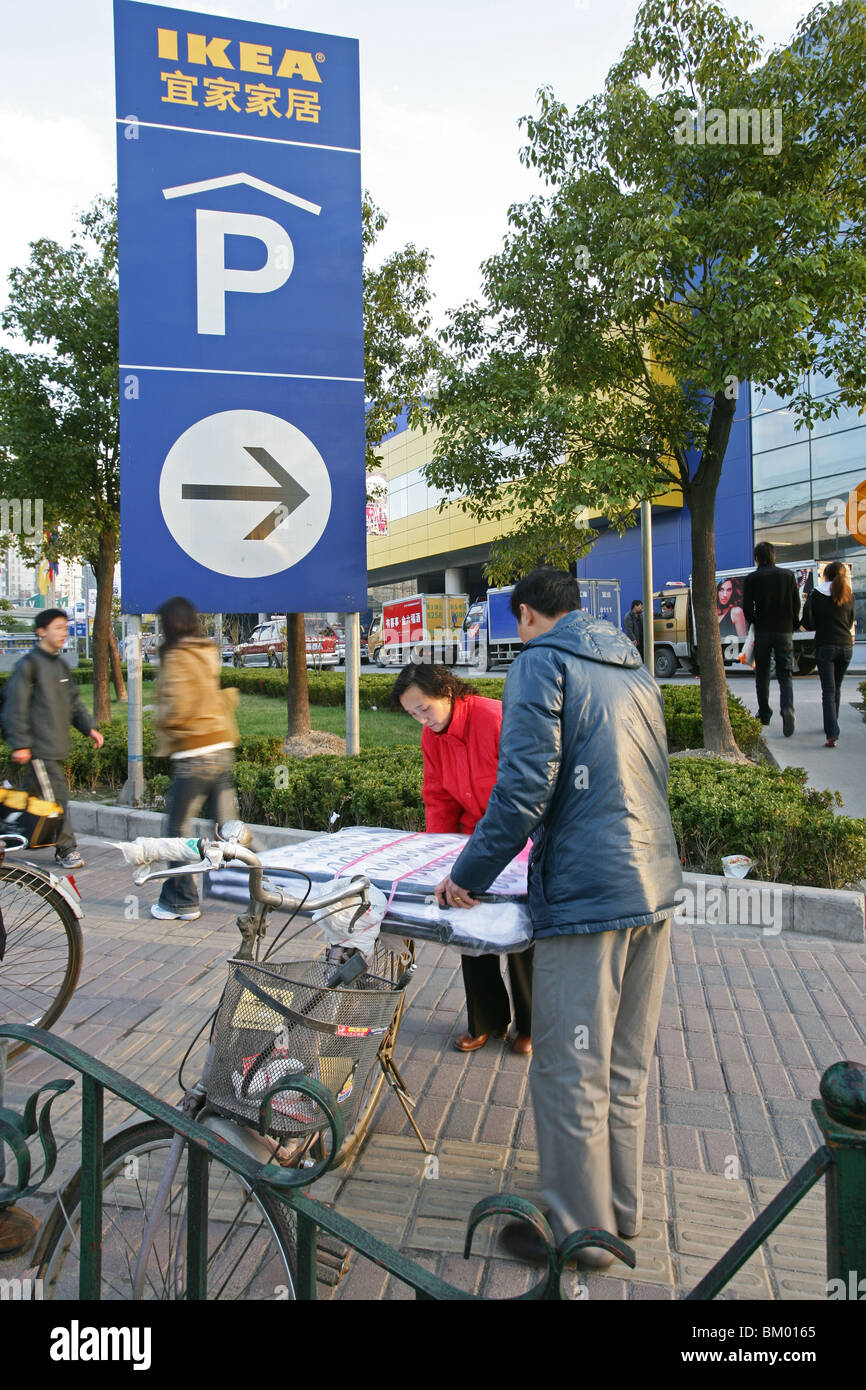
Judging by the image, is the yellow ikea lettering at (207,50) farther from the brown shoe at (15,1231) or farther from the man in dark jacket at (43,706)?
the brown shoe at (15,1231)

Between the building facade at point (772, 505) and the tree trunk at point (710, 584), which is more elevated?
the building facade at point (772, 505)

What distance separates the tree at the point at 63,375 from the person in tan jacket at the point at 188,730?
7.85 m

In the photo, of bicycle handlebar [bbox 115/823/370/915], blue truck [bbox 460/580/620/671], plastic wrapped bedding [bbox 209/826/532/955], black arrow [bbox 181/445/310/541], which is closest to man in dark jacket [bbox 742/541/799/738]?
black arrow [bbox 181/445/310/541]

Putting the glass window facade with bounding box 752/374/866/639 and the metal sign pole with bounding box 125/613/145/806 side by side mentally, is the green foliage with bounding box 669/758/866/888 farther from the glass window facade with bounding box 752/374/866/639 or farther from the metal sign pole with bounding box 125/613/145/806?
the glass window facade with bounding box 752/374/866/639

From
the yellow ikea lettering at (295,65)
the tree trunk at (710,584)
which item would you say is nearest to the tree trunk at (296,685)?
the tree trunk at (710,584)

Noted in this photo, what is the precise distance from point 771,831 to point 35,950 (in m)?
3.95

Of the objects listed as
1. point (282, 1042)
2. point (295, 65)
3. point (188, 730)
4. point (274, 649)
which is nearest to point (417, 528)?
point (274, 649)

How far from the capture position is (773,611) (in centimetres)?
936

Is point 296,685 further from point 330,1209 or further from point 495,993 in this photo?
point 330,1209

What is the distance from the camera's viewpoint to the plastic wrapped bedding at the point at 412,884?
7.72 ft

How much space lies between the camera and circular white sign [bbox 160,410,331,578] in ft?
24.9

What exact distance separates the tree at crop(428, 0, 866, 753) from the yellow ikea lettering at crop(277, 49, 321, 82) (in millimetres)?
2024

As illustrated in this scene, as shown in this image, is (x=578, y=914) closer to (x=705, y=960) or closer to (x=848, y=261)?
(x=705, y=960)

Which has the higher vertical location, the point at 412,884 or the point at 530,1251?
the point at 412,884
